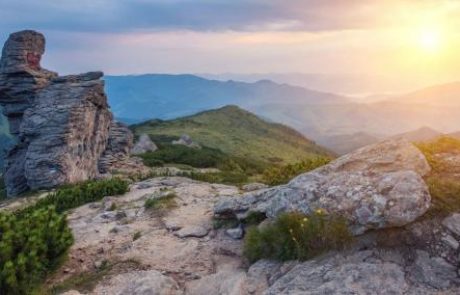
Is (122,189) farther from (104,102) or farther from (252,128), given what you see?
(252,128)

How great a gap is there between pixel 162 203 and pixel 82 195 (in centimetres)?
414

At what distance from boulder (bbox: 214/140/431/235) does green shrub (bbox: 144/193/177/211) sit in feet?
11.4

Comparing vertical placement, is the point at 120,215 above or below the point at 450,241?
below

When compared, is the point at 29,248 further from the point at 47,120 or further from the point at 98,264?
the point at 47,120

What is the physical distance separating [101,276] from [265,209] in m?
4.42

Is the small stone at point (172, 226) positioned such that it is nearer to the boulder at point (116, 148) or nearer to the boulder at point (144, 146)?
the boulder at point (116, 148)

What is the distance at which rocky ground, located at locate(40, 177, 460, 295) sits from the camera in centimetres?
941

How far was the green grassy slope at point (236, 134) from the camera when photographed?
2699 inches

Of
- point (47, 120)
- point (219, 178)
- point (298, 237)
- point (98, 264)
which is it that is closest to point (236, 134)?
point (47, 120)

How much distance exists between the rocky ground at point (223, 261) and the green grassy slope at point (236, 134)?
152 ft

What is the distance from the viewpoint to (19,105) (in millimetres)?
31562

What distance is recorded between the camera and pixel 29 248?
11859 millimetres

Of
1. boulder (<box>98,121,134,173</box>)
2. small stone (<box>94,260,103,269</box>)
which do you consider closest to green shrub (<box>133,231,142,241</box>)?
small stone (<box>94,260,103,269</box>)

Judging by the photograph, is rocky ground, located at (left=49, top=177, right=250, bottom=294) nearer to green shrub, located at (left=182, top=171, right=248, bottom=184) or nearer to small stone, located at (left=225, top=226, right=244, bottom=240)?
small stone, located at (left=225, top=226, right=244, bottom=240)
